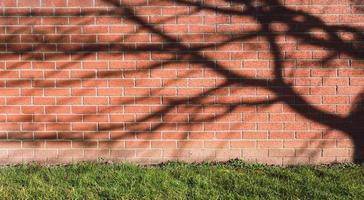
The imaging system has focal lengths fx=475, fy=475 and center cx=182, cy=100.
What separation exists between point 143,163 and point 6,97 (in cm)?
158

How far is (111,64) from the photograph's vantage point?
16.1 ft

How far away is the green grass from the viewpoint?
4.01 metres

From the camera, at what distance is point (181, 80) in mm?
4902

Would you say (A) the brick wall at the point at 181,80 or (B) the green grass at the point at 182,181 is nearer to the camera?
(B) the green grass at the point at 182,181

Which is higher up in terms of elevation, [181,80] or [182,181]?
[181,80]

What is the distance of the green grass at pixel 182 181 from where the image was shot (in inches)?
158

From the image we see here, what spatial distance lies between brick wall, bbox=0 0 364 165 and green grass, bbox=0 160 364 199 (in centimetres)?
24

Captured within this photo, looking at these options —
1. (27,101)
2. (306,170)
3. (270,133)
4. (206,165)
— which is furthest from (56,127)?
(306,170)

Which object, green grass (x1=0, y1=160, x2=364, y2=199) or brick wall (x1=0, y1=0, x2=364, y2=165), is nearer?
green grass (x1=0, y1=160, x2=364, y2=199)

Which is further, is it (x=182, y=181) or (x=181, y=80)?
(x=181, y=80)

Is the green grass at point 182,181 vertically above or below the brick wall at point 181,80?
below

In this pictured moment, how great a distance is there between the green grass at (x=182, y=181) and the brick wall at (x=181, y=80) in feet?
0.80

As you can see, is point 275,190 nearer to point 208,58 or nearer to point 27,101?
point 208,58

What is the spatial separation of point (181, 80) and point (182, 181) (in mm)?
1090
